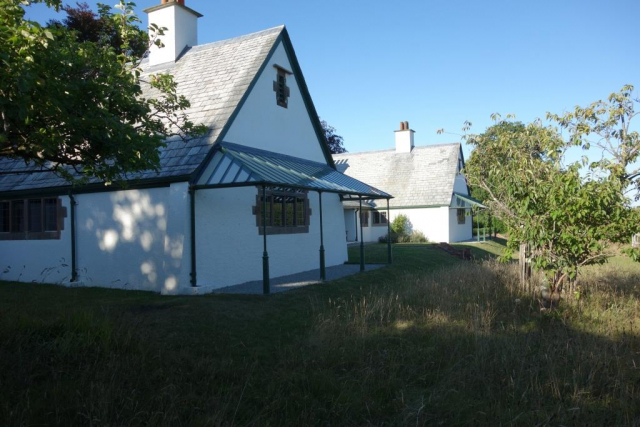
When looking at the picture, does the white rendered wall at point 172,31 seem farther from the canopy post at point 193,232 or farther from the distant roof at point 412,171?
the distant roof at point 412,171

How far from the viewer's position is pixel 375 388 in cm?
569

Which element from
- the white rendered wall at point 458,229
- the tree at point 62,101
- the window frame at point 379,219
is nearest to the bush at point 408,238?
the window frame at point 379,219

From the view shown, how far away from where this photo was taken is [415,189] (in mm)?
32406

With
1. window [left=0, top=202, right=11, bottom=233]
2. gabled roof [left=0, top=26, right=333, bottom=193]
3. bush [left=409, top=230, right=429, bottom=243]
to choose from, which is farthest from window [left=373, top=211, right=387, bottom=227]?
window [left=0, top=202, right=11, bottom=233]

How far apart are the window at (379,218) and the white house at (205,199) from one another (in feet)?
46.6

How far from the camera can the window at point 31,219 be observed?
14.4m

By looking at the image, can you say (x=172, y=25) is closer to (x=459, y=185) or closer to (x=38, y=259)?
(x=38, y=259)

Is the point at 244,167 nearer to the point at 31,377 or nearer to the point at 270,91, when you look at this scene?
the point at 270,91

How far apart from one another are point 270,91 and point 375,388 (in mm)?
11551

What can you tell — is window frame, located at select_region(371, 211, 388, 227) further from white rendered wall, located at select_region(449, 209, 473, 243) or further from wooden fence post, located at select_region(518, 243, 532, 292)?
wooden fence post, located at select_region(518, 243, 532, 292)

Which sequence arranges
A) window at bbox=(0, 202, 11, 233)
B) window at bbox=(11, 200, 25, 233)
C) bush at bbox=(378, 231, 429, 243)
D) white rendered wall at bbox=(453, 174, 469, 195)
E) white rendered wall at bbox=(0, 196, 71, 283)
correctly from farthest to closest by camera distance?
white rendered wall at bbox=(453, 174, 469, 195)
bush at bbox=(378, 231, 429, 243)
window at bbox=(0, 202, 11, 233)
window at bbox=(11, 200, 25, 233)
white rendered wall at bbox=(0, 196, 71, 283)

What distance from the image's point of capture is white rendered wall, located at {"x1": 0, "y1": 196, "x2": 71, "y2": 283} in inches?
555

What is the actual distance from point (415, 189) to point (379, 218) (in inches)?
116

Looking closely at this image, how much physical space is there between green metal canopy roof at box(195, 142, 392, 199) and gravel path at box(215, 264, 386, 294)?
240 centimetres
